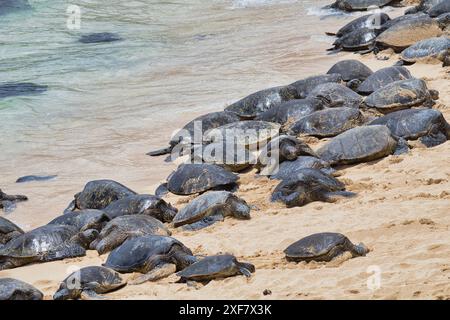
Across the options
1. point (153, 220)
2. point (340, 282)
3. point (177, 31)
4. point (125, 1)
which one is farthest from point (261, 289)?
point (125, 1)

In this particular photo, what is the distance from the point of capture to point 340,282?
16.3 ft

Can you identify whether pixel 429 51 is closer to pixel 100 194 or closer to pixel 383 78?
pixel 383 78

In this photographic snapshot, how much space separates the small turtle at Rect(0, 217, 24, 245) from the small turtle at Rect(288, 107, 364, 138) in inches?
121

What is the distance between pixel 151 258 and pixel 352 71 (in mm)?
5570

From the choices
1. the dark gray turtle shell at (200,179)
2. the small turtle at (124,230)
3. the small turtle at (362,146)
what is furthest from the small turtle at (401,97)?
the small turtle at (124,230)

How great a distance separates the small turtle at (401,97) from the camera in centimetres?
873

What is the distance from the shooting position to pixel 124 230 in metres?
6.53

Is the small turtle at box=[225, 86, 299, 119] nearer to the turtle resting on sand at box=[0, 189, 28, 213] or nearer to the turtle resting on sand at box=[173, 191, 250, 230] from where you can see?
the turtle resting on sand at box=[0, 189, 28, 213]

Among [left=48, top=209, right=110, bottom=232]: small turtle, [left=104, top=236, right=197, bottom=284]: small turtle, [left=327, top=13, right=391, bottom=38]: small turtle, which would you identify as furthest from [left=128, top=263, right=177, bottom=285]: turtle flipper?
[left=327, top=13, right=391, bottom=38]: small turtle

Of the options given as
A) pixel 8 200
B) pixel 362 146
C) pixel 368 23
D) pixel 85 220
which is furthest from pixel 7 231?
pixel 368 23

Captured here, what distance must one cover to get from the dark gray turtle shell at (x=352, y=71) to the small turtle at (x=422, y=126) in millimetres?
2527

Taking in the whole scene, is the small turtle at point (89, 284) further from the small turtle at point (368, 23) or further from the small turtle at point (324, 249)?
the small turtle at point (368, 23)

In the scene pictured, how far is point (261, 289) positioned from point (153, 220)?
71.3 inches

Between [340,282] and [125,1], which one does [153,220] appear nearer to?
[340,282]
